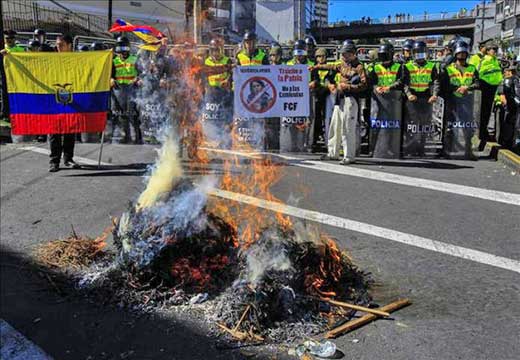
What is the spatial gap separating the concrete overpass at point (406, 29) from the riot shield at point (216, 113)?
6780cm

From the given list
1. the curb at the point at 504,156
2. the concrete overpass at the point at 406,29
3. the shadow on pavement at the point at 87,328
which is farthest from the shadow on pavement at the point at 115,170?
the concrete overpass at the point at 406,29

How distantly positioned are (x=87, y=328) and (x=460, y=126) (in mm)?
8560

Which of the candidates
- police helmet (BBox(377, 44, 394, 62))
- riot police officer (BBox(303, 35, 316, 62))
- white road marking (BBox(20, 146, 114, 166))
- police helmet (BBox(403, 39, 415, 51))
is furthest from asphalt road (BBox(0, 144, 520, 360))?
police helmet (BBox(403, 39, 415, 51))

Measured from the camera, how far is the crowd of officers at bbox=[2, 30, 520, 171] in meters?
9.73

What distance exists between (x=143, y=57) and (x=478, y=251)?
28.1 ft

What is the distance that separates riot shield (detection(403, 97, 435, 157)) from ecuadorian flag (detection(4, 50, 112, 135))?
18.7 feet

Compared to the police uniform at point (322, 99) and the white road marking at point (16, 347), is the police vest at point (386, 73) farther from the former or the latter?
the white road marking at point (16, 347)

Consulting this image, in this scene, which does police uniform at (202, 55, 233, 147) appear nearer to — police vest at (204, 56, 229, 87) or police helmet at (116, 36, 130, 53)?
police vest at (204, 56, 229, 87)

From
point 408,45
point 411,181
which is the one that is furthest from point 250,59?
point 411,181

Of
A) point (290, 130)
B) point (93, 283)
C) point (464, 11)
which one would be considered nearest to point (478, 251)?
point (93, 283)

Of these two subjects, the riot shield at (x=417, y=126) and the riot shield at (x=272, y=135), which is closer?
the riot shield at (x=417, y=126)

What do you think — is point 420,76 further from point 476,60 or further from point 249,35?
point 249,35

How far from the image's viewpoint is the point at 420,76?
10.4m

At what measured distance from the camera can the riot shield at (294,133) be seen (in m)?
11.2
